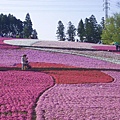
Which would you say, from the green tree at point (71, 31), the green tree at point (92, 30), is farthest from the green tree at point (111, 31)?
the green tree at point (71, 31)

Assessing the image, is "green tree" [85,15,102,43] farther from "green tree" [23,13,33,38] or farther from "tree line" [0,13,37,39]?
Result: "green tree" [23,13,33,38]

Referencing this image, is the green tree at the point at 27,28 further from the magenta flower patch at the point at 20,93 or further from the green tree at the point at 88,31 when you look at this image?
the magenta flower patch at the point at 20,93

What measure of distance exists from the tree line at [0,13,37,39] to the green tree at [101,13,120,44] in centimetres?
1477

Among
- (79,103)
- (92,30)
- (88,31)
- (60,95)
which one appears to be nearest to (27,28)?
(88,31)

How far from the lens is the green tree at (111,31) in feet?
257

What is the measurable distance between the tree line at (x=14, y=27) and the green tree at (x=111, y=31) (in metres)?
14.8

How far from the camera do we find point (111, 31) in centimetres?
7975

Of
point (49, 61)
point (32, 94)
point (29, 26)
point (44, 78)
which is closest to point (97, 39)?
point (29, 26)

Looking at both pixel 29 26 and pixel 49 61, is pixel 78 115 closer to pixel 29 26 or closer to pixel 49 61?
pixel 49 61

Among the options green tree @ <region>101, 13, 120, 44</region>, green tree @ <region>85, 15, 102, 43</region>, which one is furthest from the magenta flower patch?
green tree @ <region>85, 15, 102, 43</region>

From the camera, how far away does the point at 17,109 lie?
10.5m

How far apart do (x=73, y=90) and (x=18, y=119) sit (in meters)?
6.01

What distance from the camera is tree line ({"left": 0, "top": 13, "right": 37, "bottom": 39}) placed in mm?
82394

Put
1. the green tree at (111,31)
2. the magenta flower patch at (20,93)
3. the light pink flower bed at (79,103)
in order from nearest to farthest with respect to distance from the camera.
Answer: the magenta flower patch at (20,93), the light pink flower bed at (79,103), the green tree at (111,31)
